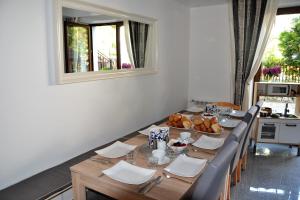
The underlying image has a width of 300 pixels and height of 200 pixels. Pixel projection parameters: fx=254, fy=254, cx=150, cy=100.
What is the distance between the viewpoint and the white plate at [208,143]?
188cm

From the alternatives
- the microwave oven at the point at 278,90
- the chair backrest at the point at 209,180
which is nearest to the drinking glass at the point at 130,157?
the chair backrest at the point at 209,180

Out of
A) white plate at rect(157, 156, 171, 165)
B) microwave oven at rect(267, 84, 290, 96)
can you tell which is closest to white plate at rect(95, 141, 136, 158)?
white plate at rect(157, 156, 171, 165)

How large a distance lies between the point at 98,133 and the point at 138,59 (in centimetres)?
99

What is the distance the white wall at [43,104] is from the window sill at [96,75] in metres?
0.05

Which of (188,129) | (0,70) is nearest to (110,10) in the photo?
(0,70)

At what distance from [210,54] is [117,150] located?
8.76ft

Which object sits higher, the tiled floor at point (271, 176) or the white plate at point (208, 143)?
the white plate at point (208, 143)

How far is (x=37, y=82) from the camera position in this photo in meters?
1.86

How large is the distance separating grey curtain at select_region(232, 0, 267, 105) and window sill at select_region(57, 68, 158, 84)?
146 cm

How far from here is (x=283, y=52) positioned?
3752 mm

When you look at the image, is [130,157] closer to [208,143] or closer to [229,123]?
[208,143]

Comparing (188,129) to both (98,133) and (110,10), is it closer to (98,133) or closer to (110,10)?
(98,133)

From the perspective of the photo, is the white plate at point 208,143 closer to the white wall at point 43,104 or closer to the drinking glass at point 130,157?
the drinking glass at point 130,157

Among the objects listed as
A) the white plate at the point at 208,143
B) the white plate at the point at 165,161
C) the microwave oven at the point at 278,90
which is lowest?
the white plate at the point at 165,161
